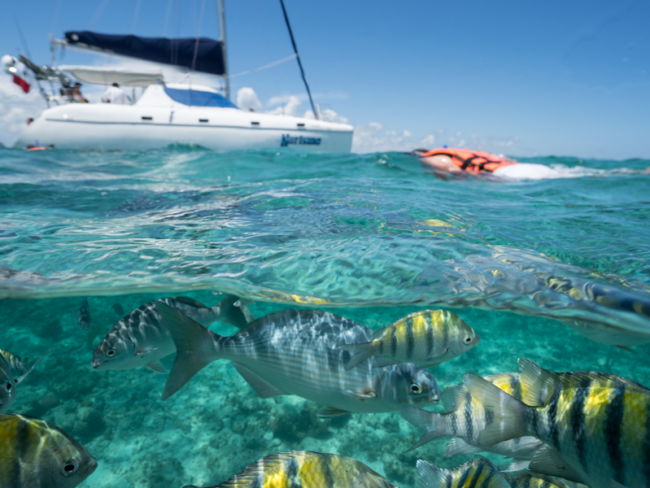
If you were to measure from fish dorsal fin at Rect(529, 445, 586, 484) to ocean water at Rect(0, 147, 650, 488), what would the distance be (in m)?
2.08

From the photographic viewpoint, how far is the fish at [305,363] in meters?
2.40

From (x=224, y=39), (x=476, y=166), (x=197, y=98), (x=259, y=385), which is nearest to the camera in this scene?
(x=259, y=385)

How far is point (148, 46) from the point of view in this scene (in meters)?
18.1

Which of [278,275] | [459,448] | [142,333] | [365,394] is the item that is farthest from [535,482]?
[142,333]

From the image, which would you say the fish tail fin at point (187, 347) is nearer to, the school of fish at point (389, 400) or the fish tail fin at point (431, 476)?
the school of fish at point (389, 400)

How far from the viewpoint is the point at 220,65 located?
19.7 meters

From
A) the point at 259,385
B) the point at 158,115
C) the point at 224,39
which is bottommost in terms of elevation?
the point at 259,385

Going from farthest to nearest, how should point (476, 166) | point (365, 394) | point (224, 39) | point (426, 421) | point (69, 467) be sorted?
point (224, 39) < point (476, 166) < point (365, 394) < point (426, 421) < point (69, 467)

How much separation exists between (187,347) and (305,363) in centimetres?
88

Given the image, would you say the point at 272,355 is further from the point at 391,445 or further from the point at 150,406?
the point at 150,406

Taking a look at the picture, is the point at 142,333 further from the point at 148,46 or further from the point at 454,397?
the point at 148,46

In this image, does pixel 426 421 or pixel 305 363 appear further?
pixel 305 363

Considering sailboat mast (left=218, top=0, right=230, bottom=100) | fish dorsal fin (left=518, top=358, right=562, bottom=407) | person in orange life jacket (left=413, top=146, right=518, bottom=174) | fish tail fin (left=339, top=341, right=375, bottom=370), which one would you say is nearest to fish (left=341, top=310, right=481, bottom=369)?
fish tail fin (left=339, top=341, right=375, bottom=370)

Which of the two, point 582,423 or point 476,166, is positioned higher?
point 476,166
